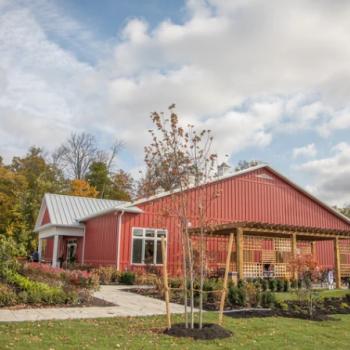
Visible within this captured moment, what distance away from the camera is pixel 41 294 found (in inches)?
421

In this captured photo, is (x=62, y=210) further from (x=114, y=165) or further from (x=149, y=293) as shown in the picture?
(x=114, y=165)

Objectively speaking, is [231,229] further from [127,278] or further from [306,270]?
[306,270]

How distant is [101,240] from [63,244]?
744cm

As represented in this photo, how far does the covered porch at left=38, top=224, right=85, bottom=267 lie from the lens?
24.6 meters

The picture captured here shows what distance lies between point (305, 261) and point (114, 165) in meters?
38.1

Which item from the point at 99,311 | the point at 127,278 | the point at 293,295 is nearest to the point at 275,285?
the point at 293,295

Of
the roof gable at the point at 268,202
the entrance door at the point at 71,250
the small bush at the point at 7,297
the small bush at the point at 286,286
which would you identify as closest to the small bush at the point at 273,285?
the small bush at the point at 286,286

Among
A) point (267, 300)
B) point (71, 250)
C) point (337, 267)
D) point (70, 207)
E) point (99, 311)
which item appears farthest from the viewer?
point (71, 250)

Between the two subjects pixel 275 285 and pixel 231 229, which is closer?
pixel 275 285

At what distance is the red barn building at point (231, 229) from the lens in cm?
1934

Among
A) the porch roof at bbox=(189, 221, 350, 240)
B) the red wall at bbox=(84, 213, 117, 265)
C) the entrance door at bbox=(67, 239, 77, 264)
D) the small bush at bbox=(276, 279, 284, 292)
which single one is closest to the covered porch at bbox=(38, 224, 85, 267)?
the entrance door at bbox=(67, 239, 77, 264)

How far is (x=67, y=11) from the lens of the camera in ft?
31.4

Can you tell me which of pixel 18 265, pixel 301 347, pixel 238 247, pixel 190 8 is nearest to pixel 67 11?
pixel 190 8

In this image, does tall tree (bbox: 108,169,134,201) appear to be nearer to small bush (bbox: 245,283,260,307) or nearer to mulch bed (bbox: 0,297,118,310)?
mulch bed (bbox: 0,297,118,310)
